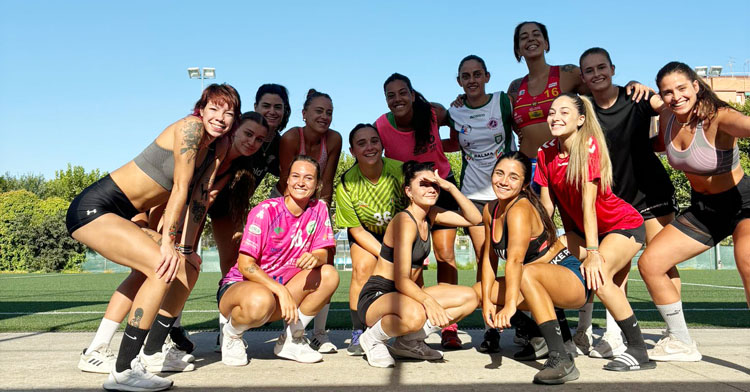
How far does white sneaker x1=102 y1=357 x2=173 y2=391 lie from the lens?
11.1 feet

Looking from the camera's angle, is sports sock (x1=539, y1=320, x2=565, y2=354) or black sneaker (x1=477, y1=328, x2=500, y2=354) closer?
sports sock (x1=539, y1=320, x2=565, y2=354)

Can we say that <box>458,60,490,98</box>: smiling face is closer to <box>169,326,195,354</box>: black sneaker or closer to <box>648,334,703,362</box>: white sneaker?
<box>648,334,703,362</box>: white sneaker

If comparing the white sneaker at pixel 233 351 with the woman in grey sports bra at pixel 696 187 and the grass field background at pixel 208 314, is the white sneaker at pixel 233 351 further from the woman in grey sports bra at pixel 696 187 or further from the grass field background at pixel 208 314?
the woman in grey sports bra at pixel 696 187

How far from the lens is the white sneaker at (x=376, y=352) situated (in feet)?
13.5

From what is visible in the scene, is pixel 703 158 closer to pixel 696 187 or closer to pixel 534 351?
pixel 696 187

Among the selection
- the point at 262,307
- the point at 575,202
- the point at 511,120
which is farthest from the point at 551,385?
the point at 511,120

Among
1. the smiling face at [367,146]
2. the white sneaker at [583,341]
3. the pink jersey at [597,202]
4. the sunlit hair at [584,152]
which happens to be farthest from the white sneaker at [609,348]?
the smiling face at [367,146]

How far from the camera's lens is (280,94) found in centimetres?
546

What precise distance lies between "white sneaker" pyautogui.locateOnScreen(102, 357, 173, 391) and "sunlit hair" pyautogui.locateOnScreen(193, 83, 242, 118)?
1.67m

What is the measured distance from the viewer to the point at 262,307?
4105mm

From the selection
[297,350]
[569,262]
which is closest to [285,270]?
[297,350]

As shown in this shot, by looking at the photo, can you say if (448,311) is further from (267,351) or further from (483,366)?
(267,351)

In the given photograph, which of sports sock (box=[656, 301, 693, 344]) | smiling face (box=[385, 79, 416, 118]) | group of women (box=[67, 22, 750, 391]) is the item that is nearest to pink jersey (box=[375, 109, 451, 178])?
group of women (box=[67, 22, 750, 391])

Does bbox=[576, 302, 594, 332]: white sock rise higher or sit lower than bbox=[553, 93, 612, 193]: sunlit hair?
lower
